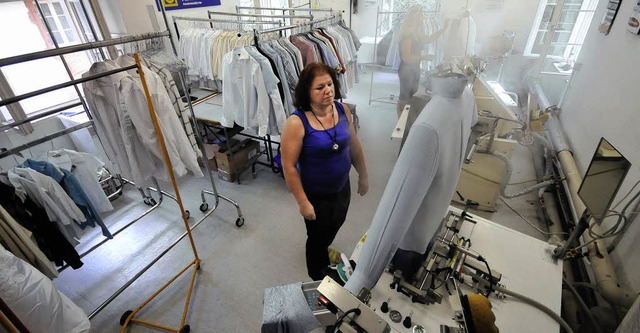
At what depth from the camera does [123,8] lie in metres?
3.07

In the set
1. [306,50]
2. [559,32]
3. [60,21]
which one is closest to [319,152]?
[306,50]

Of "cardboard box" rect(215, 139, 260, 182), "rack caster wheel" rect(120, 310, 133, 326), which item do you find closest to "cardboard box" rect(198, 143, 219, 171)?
"cardboard box" rect(215, 139, 260, 182)

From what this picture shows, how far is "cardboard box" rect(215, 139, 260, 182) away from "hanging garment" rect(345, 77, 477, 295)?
240 centimetres

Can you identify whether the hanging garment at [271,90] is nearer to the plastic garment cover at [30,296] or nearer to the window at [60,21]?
the plastic garment cover at [30,296]

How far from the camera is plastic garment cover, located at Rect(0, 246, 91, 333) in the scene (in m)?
1.07

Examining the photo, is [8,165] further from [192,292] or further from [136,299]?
[192,292]

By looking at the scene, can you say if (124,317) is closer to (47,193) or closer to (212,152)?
(47,193)

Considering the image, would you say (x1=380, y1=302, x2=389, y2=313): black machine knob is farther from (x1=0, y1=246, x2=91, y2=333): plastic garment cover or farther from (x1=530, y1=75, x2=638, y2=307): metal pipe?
(x1=0, y1=246, x2=91, y2=333): plastic garment cover

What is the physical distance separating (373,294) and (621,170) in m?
0.94

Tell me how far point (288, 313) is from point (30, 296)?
103 centimetres

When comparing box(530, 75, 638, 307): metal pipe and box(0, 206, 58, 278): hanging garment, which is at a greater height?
A: box(0, 206, 58, 278): hanging garment

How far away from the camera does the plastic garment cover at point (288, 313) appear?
3.72 feet

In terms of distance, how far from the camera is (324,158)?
1521mm

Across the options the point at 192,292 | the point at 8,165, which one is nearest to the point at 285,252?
the point at 192,292
